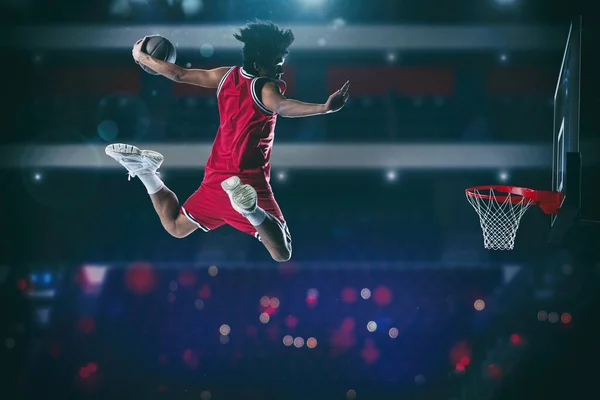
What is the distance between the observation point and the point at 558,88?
4375 millimetres

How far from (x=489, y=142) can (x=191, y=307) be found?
259cm

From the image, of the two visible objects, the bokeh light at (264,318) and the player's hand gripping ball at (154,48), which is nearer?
the player's hand gripping ball at (154,48)

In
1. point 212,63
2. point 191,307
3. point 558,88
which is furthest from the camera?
point 191,307

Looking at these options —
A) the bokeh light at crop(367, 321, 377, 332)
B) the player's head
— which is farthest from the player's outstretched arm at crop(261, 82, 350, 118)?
the bokeh light at crop(367, 321, 377, 332)

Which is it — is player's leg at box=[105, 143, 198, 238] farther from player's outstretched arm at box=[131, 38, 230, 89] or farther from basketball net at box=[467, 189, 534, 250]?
basketball net at box=[467, 189, 534, 250]

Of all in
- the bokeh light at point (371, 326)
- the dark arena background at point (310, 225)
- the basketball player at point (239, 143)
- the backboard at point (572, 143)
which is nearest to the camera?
the backboard at point (572, 143)

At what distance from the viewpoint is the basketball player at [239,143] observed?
3.91 m

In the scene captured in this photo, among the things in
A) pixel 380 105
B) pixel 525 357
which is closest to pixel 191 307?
pixel 380 105

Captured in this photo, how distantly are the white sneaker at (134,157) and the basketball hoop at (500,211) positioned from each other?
199 cm

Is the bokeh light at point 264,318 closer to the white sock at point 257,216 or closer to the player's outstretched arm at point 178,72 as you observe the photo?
the white sock at point 257,216

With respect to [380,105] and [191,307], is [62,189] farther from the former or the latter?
[380,105]

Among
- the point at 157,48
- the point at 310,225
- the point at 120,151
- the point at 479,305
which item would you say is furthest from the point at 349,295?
the point at 157,48

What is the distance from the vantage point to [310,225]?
483cm

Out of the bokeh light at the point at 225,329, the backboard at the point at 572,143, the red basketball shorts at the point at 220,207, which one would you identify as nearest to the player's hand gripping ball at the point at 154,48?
the red basketball shorts at the point at 220,207
